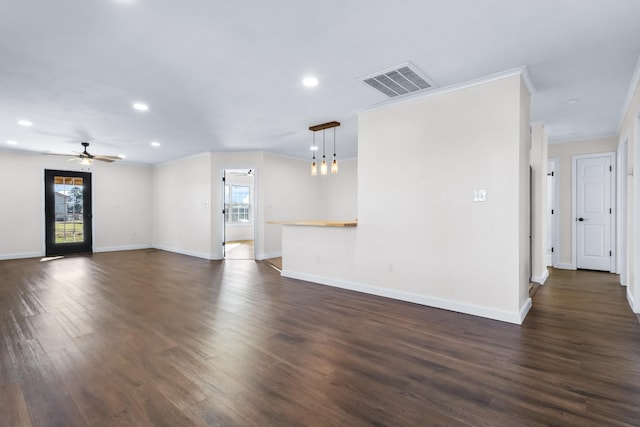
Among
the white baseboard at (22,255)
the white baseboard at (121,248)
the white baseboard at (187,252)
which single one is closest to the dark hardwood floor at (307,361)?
the white baseboard at (187,252)

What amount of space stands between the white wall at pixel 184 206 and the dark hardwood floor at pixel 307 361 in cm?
359

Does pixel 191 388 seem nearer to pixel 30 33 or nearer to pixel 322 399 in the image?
pixel 322 399

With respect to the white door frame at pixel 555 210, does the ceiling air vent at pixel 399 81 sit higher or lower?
higher

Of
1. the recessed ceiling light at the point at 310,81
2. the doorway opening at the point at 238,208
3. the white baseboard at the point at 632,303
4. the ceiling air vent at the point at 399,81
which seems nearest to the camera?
the ceiling air vent at the point at 399,81

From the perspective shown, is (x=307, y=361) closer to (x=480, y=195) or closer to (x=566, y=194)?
(x=480, y=195)

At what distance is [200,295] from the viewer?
14.1 ft

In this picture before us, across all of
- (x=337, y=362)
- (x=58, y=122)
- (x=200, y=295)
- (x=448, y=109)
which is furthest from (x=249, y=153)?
(x=337, y=362)

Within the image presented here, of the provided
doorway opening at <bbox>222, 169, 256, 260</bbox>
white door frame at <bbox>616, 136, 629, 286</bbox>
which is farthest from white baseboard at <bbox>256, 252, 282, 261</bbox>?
white door frame at <bbox>616, 136, 629, 286</bbox>

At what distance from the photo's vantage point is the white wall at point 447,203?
3258 millimetres

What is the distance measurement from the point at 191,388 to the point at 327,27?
275 cm

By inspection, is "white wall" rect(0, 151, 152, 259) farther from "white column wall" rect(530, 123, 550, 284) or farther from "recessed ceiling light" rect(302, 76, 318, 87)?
"white column wall" rect(530, 123, 550, 284)

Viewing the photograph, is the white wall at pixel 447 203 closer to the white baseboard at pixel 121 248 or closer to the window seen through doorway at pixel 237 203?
the window seen through doorway at pixel 237 203

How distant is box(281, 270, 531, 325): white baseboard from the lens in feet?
10.7

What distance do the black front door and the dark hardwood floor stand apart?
464 centimetres
